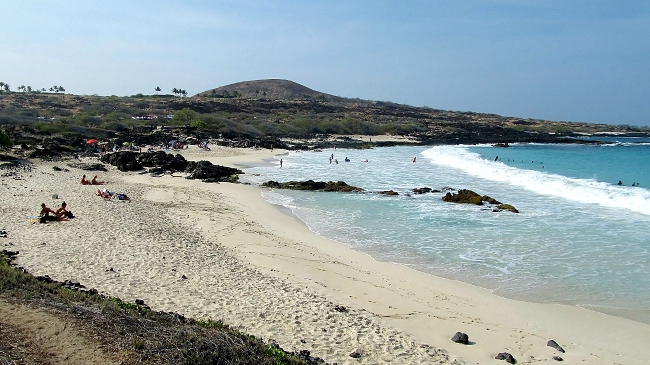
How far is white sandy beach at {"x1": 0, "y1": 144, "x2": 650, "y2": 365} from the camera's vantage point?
22.5 feet

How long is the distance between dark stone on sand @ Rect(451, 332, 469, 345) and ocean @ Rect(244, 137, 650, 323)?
2.72 metres

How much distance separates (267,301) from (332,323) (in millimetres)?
1350

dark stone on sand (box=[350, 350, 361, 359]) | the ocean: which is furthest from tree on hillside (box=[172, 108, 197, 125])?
dark stone on sand (box=[350, 350, 361, 359])

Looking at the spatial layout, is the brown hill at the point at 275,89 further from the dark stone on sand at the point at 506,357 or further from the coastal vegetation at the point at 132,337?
the coastal vegetation at the point at 132,337

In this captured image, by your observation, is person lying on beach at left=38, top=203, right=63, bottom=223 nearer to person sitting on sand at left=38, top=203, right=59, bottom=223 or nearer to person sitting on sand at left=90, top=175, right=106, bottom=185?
person sitting on sand at left=38, top=203, right=59, bottom=223

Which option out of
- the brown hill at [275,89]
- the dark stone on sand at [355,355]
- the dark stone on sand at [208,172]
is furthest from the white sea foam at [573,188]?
the brown hill at [275,89]

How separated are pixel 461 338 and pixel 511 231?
8356mm

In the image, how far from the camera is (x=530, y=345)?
705 cm

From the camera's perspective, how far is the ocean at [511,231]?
9922 millimetres

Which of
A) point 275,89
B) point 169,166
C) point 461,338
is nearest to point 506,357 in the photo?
point 461,338

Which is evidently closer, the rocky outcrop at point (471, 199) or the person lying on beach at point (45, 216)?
the person lying on beach at point (45, 216)

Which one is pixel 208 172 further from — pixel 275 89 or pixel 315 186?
pixel 275 89

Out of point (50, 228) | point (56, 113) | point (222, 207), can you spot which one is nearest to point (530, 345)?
point (50, 228)

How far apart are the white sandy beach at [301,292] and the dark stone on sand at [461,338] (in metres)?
0.13
